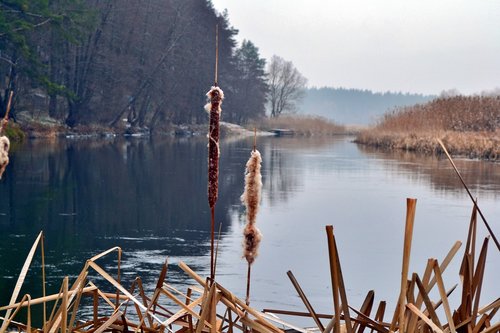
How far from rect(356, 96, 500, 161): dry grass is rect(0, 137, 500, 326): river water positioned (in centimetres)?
545

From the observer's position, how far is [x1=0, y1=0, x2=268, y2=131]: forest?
37781 mm

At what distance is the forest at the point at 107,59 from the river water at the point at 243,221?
15203 mm

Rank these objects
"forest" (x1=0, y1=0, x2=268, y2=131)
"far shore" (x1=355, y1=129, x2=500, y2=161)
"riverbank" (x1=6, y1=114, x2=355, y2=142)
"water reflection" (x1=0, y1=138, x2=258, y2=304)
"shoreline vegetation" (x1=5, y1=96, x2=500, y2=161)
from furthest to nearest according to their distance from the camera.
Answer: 1. "riverbank" (x1=6, y1=114, x2=355, y2=142)
2. "forest" (x1=0, y1=0, x2=268, y2=131)
3. "shoreline vegetation" (x1=5, y1=96, x2=500, y2=161)
4. "far shore" (x1=355, y1=129, x2=500, y2=161)
5. "water reflection" (x1=0, y1=138, x2=258, y2=304)

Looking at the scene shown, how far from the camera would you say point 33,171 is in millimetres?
19969

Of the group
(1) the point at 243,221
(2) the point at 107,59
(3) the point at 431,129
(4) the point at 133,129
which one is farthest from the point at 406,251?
(4) the point at 133,129

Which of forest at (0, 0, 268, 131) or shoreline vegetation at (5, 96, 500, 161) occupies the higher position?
forest at (0, 0, 268, 131)

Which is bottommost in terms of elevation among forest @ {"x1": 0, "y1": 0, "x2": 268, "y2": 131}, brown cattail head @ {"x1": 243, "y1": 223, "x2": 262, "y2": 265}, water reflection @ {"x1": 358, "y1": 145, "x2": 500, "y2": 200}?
water reflection @ {"x1": 358, "y1": 145, "x2": 500, "y2": 200}

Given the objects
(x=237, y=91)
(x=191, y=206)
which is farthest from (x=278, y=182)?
(x=237, y=91)

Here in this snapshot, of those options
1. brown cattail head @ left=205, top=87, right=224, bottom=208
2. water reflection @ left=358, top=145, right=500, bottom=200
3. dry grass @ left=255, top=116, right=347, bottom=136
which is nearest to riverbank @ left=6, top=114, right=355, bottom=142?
dry grass @ left=255, top=116, right=347, bottom=136

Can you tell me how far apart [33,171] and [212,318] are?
18607mm

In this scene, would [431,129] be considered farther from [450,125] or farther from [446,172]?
[446,172]

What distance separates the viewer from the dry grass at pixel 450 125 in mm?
29559

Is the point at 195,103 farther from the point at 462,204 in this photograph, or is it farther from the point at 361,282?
the point at 361,282

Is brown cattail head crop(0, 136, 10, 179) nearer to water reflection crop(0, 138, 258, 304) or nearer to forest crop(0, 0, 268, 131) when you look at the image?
water reflection crop(0, 138, 258, 304)
